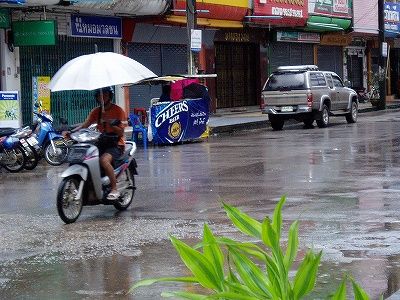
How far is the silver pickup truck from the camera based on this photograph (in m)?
29.5

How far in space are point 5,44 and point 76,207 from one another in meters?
14.9

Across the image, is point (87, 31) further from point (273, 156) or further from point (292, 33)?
point (292, 33)

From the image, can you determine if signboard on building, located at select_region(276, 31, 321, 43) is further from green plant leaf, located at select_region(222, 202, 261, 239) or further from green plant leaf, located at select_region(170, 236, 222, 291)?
green plant leaf, located at select_region(170, 236, 222, 291)

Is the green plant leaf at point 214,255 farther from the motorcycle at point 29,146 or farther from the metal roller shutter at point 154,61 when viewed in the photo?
the metal roller shutter at point 154,61

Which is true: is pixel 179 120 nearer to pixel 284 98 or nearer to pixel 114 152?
pixel 284 98

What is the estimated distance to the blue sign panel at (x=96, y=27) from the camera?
2775cm

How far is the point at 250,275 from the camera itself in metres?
3.44

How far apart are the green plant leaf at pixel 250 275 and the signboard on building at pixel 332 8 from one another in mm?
38477

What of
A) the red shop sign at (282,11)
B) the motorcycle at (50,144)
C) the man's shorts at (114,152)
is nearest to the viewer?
the man's shorts at (114,152)

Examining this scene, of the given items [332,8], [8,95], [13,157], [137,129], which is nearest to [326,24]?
[332,8]

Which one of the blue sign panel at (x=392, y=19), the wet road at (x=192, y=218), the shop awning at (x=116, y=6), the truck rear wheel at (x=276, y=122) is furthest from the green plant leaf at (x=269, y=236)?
the blue sign panel at (x=392, y=19)

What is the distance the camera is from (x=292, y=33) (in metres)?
41.2

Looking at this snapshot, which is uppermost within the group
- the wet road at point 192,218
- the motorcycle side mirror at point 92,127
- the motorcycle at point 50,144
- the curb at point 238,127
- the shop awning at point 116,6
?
the shop awning at point 116,6

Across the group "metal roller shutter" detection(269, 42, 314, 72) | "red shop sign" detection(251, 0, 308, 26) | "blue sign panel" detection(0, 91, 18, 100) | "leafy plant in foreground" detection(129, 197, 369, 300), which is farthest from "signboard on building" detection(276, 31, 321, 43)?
"leafy plant in foreground" detection(129, 197, 369, 300)
